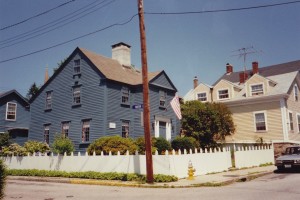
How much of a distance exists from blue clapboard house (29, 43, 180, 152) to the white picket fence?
5.18 metres

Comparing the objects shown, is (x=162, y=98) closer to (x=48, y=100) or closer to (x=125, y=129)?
(x=125, y=129)

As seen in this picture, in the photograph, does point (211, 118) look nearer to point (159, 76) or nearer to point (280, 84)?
point (159, 76)

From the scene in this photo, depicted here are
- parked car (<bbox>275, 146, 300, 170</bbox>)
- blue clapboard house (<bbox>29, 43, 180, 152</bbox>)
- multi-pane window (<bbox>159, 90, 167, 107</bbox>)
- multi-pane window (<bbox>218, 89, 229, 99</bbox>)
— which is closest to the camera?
parked car (<bbox>275, 146, 300, 170</bbox>)

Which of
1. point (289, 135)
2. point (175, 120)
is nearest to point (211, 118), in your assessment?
point (175, 120)

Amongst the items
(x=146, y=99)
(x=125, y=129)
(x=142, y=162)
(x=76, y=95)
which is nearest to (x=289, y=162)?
(x=142, y=162)

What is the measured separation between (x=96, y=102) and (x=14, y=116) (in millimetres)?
16232

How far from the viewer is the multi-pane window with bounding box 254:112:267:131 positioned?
29.7 metres

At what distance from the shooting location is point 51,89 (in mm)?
28375

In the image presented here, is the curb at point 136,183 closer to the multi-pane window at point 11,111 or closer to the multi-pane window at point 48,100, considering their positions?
the multi-pane window at point 48,100

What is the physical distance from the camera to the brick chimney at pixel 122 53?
30.7m

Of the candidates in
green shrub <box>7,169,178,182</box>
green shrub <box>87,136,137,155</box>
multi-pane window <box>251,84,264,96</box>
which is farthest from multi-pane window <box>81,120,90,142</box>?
multi-pane window <box>251,84,264,96</box>

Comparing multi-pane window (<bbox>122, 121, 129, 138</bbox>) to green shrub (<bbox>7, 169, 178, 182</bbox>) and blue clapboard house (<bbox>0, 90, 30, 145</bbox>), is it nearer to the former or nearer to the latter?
green shrub (<bbox>7, 169, 178, 182</bbox>)

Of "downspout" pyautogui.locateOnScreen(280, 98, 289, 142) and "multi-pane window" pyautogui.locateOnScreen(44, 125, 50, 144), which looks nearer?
"multi-pane window" pyautogui.locateOnScreen(44, 125, 50, 144)

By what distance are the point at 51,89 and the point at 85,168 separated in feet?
44.0
